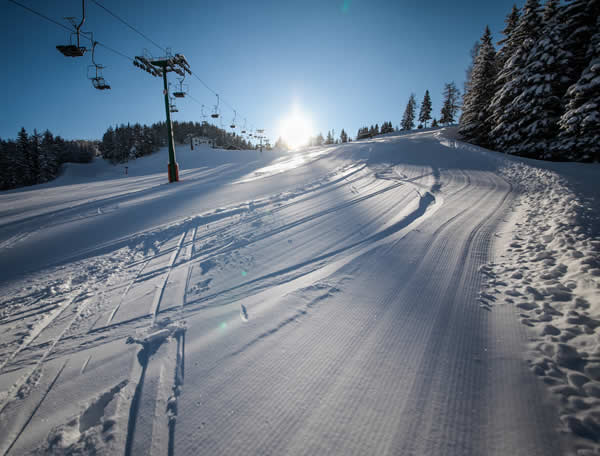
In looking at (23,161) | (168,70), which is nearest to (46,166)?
(23,161)

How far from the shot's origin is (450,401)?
1.47 meters

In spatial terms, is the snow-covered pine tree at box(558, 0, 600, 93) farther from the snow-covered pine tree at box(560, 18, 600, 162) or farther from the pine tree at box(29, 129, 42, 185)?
the pine tree at box(29, 129, 42, 185)

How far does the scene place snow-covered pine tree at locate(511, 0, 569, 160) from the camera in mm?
12633

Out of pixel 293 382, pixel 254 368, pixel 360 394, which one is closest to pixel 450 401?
pixel 360 394

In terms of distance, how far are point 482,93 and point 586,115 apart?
13003mm

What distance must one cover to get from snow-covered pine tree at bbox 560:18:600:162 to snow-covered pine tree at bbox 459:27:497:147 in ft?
27.3

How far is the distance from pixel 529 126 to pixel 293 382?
1980 centimetres

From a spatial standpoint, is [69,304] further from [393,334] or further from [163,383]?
[393,334]

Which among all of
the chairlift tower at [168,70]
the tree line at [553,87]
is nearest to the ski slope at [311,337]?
the chairlift tower at [168,70]

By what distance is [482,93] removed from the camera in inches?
785

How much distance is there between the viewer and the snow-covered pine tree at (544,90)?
497 inches

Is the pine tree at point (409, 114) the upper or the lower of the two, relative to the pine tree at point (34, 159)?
upper

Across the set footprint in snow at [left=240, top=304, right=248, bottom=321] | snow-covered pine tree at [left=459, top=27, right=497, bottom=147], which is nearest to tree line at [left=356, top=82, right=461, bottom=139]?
snow-covered pine tree at [left=459, top=27, right=497, bottom=147]

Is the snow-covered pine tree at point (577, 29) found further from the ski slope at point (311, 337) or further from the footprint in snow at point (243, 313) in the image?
the footprint in snow at point (243, 313)
